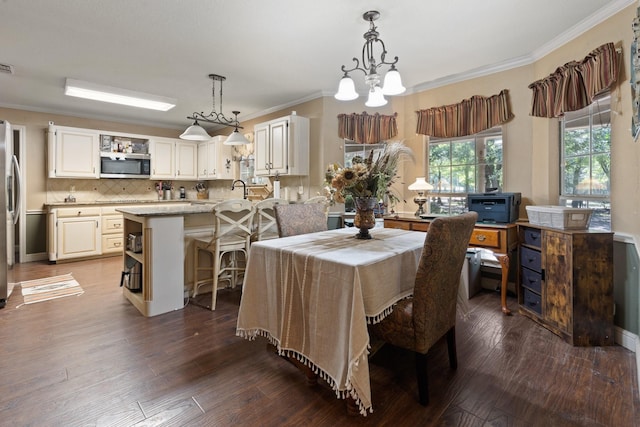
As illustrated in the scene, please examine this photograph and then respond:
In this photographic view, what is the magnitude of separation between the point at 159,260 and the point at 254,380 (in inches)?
60.0

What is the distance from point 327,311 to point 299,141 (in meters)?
3.26

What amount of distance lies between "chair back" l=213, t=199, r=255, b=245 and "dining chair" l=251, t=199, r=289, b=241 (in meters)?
0.13

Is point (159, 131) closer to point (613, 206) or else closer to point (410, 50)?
point (410, 50)

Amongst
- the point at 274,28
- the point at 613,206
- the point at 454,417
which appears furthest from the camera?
the point at 274,28

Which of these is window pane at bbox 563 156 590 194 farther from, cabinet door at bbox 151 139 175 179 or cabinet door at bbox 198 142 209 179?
cabinet door at bbox 151 139 175 179

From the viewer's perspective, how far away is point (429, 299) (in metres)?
1.53

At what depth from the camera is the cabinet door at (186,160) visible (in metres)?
6.18

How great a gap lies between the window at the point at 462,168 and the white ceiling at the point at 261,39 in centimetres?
77

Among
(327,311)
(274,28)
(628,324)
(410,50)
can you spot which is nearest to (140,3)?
(274,28)

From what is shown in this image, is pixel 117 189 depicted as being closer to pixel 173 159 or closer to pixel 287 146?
pixel 173 159

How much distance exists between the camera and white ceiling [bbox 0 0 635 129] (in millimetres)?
2311

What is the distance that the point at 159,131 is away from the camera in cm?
627

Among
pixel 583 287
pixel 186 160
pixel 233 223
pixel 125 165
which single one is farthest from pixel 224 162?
pixel 583 287

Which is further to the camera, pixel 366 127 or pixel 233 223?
pixel 366 127
